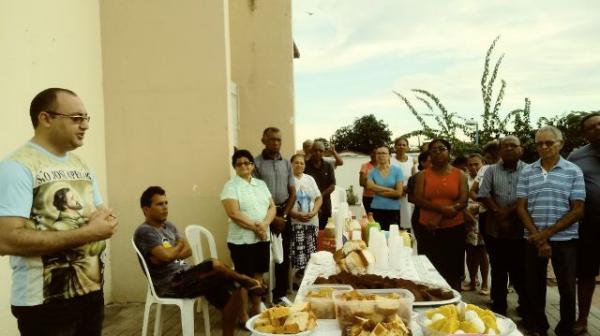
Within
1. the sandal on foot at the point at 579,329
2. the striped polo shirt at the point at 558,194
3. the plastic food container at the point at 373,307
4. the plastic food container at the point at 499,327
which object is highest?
the striped polo shirt at the point at 558,194

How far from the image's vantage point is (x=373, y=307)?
2.17 meters

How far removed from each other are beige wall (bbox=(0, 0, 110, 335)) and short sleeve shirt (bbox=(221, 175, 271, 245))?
1.54 metres

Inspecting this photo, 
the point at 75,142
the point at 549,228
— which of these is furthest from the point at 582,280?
the point at 75,142

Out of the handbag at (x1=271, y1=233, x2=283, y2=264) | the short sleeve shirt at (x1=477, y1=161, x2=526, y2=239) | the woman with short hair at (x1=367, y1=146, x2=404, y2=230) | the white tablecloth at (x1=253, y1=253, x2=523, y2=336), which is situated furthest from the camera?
the woman with short hair at (x1=367, y1=146, x2=404, y2=230)

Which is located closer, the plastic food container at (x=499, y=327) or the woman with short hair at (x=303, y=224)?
the plastic food container at (x=499, y=327)

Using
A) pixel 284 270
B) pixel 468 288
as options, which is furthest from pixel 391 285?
pixel 468 288

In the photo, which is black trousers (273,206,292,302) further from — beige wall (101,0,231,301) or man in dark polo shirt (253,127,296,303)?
beige wall (101,0,231,301)

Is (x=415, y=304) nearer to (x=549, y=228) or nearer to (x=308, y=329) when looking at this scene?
(x=308, y=329)

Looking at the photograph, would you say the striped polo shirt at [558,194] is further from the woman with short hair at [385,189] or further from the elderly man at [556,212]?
the woman with short hair at [385,189]

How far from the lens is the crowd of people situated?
2.31 m

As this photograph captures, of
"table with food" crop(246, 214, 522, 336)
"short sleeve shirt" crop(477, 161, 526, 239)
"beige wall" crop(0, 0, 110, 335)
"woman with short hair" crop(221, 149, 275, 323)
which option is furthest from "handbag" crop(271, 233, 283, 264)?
"table with food" crop(246, 214, 522, 336)

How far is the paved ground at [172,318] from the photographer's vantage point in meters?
4.89

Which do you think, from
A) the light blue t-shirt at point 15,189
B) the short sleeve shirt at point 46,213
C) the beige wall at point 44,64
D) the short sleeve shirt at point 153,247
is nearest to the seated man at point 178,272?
the short sleeve shirt at point 153,247

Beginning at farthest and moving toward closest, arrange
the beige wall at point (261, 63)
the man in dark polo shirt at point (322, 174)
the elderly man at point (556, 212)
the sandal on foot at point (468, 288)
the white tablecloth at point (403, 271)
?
the beige wall at point (261, 63) → the man in dark polo shirt at point (322, 174) → the sandal on foot at point (468, 288) → the elderly man at point (556, 212) → the white tablecloth at point (403, 271)
